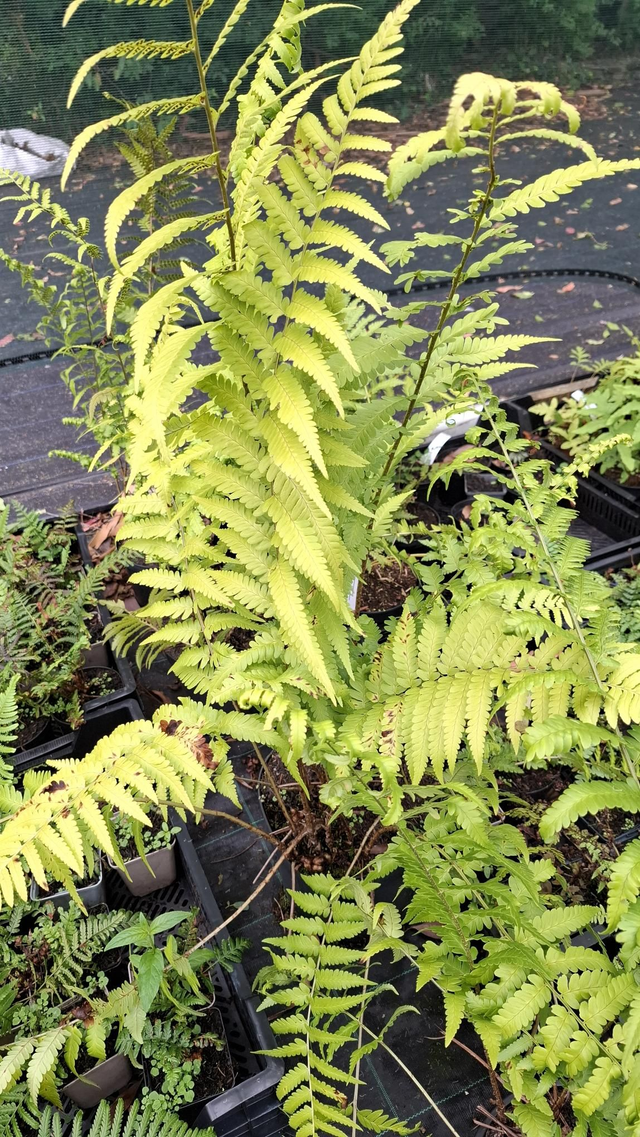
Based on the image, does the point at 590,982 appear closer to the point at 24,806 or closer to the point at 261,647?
the point at 261,647

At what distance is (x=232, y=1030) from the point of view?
143 centimetres

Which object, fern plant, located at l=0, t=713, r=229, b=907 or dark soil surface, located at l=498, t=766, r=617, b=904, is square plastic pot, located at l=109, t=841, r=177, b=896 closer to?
fern plant, located at l=0, t=713, r=229, b=907

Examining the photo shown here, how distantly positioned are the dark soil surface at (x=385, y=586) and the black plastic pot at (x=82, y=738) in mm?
710

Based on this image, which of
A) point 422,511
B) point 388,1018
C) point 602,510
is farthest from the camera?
point 602,510

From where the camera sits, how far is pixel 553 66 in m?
7.22

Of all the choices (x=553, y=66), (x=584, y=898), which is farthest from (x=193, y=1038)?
(x=553, y=66)

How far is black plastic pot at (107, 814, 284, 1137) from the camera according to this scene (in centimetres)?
127

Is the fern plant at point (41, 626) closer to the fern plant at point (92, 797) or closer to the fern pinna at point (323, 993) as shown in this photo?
the fern plant at point (92, 797)

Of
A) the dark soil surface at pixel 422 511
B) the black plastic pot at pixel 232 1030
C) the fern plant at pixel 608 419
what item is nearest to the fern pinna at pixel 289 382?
the black plastic pot at pixel 232 1030

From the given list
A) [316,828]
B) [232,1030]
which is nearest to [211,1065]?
[232,1030]

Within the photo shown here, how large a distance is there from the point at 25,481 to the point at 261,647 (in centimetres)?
195

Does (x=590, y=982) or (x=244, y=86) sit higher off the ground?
(x=244, y=86)

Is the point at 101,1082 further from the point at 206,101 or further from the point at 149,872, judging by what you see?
the point at 206,101

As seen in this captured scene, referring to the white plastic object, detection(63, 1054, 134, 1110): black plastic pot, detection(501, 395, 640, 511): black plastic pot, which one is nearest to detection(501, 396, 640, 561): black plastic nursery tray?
detection(501, 395, 640, 511): black plastic pot
